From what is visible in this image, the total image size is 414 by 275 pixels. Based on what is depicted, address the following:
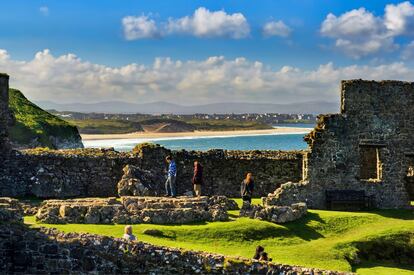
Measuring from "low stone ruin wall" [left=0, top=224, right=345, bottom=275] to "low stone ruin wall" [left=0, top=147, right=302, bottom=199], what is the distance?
11.4 m

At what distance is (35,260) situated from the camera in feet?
47.2

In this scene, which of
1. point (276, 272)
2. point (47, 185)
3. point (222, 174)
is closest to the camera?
point (276, 272)

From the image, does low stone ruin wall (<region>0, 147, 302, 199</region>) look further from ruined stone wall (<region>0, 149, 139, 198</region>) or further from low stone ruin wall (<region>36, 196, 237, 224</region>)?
low stone ruin wall (<region>36, 196, 237, 224</region>)

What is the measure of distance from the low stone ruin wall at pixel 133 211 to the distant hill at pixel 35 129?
1693 inches

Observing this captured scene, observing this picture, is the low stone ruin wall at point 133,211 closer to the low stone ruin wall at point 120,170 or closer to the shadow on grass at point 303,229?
the shadow on grass at point 303,229

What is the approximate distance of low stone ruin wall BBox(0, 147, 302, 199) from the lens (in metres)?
25.9

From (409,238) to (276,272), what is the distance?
422 inches

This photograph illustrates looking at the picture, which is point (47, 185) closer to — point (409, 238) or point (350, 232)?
point (350, 232)

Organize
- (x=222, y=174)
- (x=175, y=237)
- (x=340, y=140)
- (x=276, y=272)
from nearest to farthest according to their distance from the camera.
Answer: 1. (x=276, y=272)
2. (x=175, y=237)
3. (x=340, y=140)
4. (x=222, y=174)

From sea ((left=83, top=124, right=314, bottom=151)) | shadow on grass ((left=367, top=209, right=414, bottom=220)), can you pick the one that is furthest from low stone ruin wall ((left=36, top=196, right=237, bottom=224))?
sea ((left=83, top=124, right=314, bottom=151))

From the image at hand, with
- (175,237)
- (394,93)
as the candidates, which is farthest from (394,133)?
(175,237)

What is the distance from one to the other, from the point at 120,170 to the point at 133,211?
6825 millimetres

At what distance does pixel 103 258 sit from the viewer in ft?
46.8

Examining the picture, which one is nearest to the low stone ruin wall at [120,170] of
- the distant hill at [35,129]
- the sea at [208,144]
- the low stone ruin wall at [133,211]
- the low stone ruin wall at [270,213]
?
the low stone ruin wall at [133,211]
